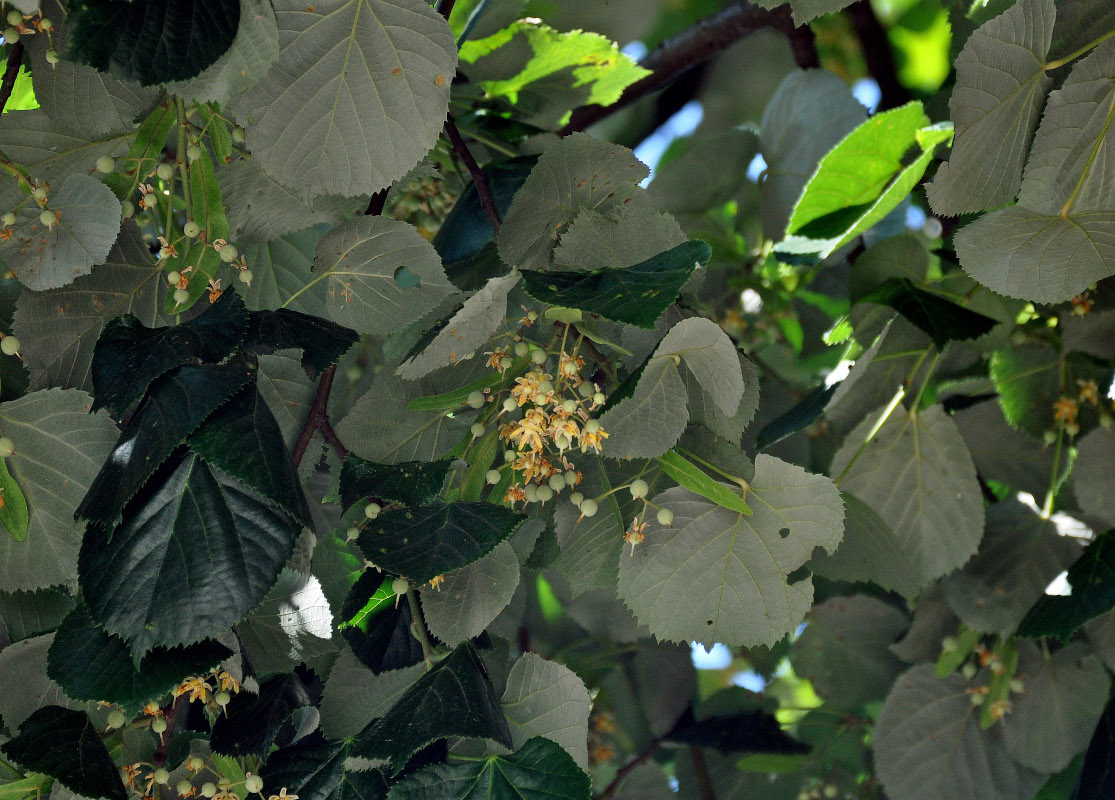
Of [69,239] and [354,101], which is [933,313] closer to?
[354,101]

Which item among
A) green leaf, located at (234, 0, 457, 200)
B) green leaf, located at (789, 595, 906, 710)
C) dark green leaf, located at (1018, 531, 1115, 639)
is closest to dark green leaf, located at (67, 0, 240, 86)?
green leaf, located at (234, 0, 457, 200)

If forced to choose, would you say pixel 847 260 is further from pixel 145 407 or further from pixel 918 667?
pixel 145 407

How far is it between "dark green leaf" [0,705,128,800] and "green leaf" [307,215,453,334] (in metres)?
0.30

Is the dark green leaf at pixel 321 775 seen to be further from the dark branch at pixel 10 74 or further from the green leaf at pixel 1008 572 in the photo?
the green leaf at pixel 1008 572

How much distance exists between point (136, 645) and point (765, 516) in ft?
1.27

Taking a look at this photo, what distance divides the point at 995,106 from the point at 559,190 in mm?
300

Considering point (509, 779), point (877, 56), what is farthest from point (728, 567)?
point (877, 56)

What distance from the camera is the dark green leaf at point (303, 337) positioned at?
54 centimetres

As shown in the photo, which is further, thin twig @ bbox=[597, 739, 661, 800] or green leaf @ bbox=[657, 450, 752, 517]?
thin twig @ bbox=[597, 739, 661, 800]

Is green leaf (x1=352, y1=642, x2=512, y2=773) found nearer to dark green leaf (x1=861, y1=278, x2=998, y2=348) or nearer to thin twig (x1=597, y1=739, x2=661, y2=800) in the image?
dark green leaf (x1=861, y1=278, x2=998, y2=348)

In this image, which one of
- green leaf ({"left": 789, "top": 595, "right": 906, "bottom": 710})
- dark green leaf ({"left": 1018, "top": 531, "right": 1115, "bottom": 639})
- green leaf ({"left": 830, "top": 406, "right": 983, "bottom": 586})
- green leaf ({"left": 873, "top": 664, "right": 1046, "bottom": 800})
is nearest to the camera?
dark green leaf ({"left": 1018, "top": 531, "right": 1115, "bottom": 639})

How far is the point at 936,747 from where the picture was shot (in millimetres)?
972

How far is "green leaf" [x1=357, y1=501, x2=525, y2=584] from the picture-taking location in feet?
1.65

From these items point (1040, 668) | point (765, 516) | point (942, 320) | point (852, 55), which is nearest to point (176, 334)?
point (765, 516)
